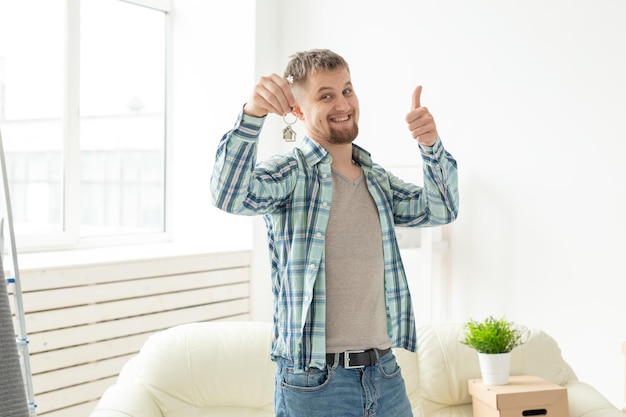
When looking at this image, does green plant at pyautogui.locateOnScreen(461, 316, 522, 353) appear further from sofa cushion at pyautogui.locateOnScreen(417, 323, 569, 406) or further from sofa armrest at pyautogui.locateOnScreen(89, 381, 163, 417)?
sofa armrest at pyautogui.locateOnScreen(89, 381, 163, 417)

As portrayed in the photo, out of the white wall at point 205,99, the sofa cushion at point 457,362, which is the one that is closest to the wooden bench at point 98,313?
the white wall at point 205,99

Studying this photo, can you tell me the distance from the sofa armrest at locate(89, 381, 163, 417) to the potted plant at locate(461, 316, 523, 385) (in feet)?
3.43

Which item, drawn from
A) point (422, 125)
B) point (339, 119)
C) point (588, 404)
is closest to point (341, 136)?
point (339, 119)

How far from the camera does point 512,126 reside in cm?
337

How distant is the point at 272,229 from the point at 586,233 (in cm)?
191

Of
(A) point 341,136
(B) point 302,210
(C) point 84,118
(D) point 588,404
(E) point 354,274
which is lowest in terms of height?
(D) point 588,404

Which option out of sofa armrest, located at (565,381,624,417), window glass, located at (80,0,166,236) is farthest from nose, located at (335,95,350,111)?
window glass, located at (80,0,166,236)

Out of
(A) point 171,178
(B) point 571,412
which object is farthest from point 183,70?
(B) point 571,412

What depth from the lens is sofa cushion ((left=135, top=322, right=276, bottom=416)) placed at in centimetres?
245

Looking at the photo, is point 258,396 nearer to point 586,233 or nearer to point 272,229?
point 272,229

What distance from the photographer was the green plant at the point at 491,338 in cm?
248

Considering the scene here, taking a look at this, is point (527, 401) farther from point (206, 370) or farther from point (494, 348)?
point (206, 370)

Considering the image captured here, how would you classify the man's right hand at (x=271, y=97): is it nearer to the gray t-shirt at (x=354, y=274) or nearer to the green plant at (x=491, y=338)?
the gray t-shirt at (x=354, y=274)

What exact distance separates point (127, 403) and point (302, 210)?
1.04 m
